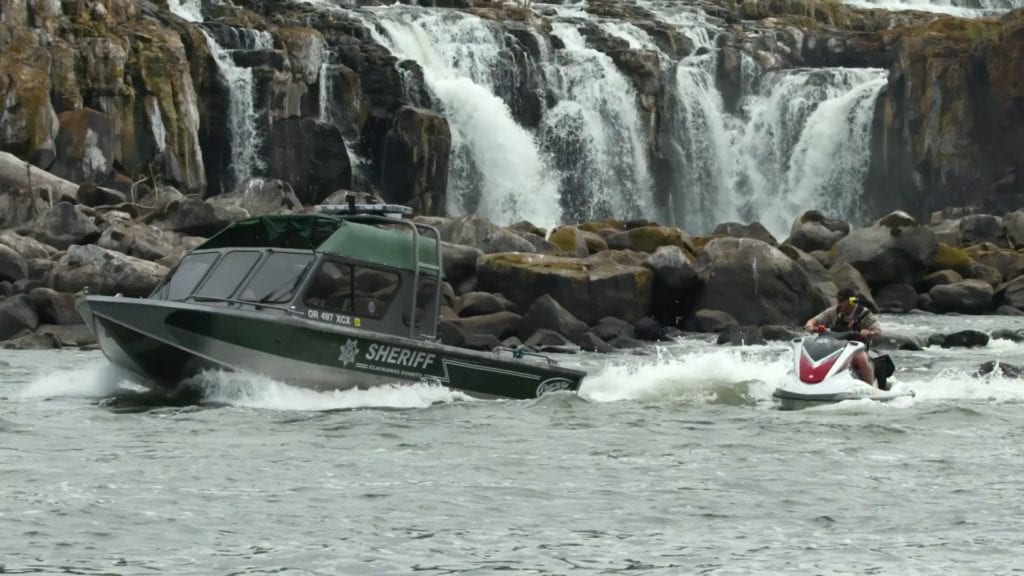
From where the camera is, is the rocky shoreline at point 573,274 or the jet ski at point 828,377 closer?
the jet ski at point 828,377

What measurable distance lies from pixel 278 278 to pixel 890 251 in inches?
1054

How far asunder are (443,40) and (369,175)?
9683mm

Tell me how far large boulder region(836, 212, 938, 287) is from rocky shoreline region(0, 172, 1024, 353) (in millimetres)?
41

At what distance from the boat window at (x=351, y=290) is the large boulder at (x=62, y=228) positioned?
2180 cm

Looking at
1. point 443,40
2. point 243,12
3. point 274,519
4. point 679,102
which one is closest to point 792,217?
point 679,102

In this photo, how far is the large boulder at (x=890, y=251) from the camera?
43.7m

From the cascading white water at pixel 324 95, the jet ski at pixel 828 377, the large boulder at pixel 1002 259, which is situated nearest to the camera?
the jet ski at pixel 828 377

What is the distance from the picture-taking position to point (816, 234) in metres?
49.0

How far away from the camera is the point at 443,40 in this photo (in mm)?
68625

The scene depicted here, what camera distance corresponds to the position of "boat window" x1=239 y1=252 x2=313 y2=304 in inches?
779

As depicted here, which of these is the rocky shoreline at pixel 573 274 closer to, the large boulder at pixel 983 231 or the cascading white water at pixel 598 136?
the large boulder at pixel 983 231

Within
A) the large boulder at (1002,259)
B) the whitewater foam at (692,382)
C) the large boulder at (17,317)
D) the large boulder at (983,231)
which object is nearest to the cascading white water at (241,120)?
the large boulder at (983,231)

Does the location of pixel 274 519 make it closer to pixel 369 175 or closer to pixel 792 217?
pixel 369 175

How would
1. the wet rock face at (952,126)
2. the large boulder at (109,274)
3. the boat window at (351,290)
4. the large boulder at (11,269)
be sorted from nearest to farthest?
the boat window at (351,290)
the large boulder at (109,274)
the large boulder at (11,269)
the wet rock face at (952,126)
